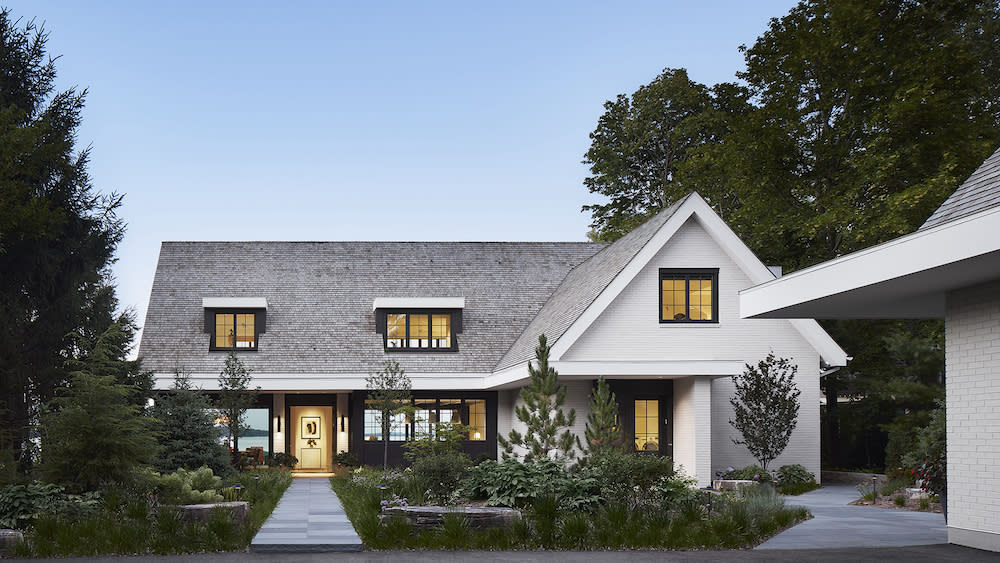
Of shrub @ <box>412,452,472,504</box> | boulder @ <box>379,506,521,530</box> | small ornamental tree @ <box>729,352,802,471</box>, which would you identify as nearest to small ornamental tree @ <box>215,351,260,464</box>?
shrub @ <box>412,452,472,504</box>

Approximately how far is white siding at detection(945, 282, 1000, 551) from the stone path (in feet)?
25.8

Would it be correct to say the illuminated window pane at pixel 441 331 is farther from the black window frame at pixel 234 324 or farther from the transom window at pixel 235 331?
the transom window at pixel 235 331

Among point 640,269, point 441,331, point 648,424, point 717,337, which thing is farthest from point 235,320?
point 717,337

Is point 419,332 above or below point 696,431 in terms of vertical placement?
above

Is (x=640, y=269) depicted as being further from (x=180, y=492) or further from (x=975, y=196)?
(x=180, y=492)

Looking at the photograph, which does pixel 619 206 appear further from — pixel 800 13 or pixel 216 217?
pixel 216 217

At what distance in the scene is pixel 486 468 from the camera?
1524cm

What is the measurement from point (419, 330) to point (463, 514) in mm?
16796

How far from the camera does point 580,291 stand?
87.3ft

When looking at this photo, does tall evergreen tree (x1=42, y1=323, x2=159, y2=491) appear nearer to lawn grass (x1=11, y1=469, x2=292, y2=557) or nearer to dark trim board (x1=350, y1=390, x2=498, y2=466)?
lawn grass (x1=11, y1=469, x2=292, y2=557)

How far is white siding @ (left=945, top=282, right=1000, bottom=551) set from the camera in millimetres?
11938

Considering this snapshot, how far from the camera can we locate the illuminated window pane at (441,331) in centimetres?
2955

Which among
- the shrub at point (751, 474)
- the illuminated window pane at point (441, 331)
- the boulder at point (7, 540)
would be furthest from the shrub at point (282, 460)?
the boulder at point (7, 540)

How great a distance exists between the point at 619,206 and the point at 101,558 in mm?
31345
